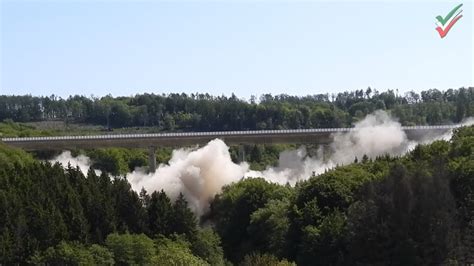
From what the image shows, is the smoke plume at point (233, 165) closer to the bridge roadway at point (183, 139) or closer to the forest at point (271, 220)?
the bridge roadway at point (183, 139)

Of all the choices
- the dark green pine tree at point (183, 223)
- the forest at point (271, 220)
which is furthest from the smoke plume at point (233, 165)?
the dark green pine tree at point (183, 223)

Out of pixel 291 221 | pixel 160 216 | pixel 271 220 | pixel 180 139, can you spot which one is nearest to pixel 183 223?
pixel 160 216

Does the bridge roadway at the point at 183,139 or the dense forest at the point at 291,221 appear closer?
A: the dense forest at the point at 291,221

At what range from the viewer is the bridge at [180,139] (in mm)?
115188

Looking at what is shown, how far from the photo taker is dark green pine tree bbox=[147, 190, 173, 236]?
64938 millimetres

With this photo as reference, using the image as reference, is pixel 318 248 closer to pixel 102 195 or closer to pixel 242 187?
pixel 102 195

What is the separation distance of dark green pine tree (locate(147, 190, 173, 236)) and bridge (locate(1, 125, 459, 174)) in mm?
48474

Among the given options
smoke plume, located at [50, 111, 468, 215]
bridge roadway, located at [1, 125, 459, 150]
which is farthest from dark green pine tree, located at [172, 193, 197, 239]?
bridge roadway, located at [1, 125, 459, 150]

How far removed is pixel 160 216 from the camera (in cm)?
6538

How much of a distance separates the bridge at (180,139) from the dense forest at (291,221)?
42.0 metres

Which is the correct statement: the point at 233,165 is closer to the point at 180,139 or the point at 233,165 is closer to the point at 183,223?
the point at 180,139

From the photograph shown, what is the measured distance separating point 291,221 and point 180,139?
53696 millimetres

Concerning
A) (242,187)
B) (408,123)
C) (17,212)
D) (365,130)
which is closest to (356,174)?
(242,187)

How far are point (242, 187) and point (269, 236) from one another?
15271mm
